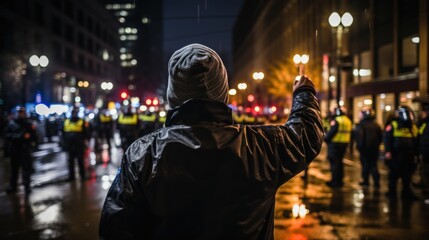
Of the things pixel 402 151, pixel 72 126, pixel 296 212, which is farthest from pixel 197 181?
pixel 72 126

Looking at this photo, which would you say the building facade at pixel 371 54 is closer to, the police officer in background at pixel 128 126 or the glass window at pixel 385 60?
the glass window at pixel 385 60

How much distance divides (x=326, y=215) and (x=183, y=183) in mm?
Answer: 6504

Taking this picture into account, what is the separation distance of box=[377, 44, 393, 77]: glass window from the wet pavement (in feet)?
45.5

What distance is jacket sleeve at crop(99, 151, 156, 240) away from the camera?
179 cm

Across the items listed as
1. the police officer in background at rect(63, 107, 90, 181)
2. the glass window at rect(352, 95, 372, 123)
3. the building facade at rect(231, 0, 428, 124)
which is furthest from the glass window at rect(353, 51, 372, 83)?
the police officer in background at rect(63, 107, 90, 181)

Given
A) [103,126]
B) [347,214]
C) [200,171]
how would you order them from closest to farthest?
1. [200,171]
2. [347,214]
3. [103,126]

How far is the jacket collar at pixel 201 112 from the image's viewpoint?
1859mm

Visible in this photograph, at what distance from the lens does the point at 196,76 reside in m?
1.88

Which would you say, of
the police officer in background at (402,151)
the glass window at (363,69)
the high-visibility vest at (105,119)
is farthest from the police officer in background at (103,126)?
the glass window at (363,69)

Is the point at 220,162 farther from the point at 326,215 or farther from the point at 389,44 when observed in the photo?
the point at 389,44

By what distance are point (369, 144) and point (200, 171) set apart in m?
9.78

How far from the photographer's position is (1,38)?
127ft

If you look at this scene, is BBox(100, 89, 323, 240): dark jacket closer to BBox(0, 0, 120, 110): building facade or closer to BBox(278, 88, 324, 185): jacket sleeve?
BBox(278, 88, 324, 185): jacket sleeve

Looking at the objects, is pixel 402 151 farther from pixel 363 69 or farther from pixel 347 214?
pixel 363 69
